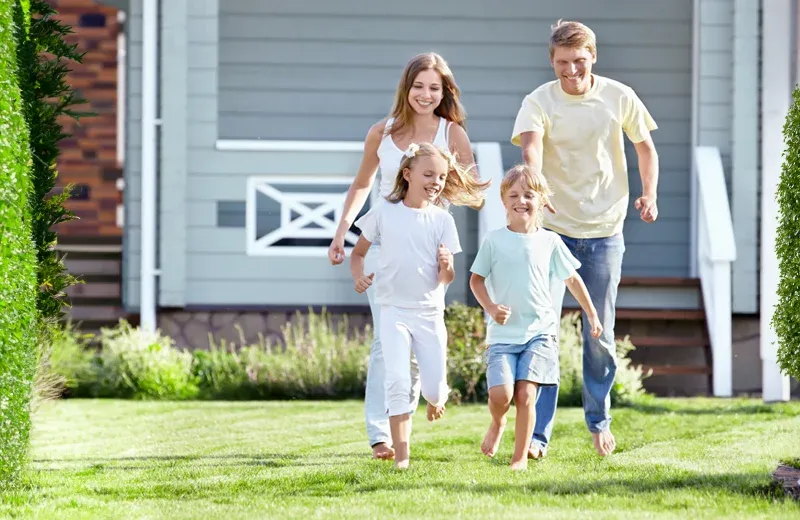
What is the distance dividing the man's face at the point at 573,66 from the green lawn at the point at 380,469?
157cm

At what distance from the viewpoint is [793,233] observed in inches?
188

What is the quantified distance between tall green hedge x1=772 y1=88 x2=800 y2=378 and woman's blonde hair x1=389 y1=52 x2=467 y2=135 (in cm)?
138

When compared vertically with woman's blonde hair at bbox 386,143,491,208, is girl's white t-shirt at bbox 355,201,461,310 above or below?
below

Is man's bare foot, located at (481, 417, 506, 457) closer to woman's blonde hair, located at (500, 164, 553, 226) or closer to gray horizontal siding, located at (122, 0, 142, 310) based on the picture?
woman's blonde hair, located at (500, 164, 553, 226)

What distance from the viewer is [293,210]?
9727 millimetres

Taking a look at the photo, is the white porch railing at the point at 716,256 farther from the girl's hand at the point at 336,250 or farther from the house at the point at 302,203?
the girl's hand at the point at 336,250

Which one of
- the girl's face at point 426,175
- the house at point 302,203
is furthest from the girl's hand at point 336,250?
the house at point 302,203

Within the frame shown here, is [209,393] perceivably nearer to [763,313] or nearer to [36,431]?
[36,431]

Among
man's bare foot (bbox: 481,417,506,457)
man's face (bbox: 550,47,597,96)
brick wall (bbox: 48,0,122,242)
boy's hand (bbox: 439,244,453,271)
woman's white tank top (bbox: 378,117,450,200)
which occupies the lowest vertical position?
man's bare foot (bbox: 481,417,506,457)

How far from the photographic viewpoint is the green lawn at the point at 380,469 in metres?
4.13

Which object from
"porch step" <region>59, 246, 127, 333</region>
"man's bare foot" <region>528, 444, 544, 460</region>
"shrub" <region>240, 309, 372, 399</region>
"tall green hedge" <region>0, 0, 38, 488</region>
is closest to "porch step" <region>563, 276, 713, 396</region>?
"shrub" <region>240, 309, 372, 399</region>

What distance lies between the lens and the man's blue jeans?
211 inches

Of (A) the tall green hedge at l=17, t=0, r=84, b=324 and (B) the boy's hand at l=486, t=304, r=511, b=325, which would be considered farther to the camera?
(A) the tall green hedge at l=17, t=0, r=84, b=324

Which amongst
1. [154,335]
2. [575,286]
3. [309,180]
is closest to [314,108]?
[309,180]
